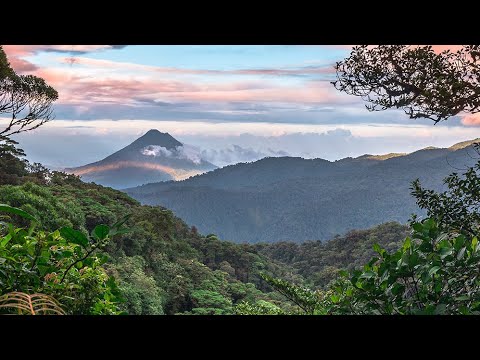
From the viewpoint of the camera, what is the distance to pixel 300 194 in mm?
18484

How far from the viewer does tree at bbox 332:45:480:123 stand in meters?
3.70

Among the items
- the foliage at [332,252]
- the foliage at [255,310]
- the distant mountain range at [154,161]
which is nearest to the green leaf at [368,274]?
the foliage at [255,310]

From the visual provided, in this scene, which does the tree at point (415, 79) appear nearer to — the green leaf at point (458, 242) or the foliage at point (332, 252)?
the green leaf at point (458, 242)

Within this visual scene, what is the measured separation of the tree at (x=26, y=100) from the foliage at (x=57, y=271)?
8611 millimetres

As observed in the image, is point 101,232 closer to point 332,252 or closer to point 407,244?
point 407,244

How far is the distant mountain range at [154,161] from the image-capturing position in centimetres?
1661

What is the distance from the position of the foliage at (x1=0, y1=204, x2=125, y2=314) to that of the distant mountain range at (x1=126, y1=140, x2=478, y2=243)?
13912 millimetres

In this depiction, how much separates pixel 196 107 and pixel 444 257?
18070 millimetres

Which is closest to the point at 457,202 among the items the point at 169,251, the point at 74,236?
the point at 74,236

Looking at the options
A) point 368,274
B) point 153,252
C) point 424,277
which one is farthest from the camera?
point 153,252

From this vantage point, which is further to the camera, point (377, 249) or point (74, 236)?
point (377, 249)

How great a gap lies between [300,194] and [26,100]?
10.8 meters
